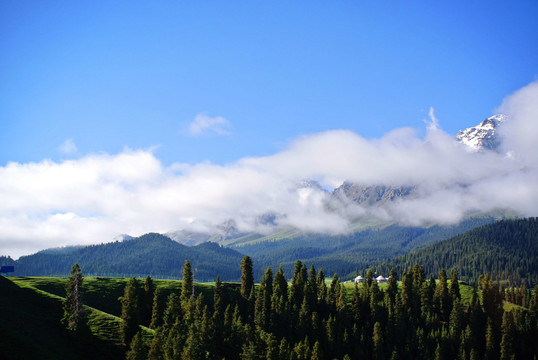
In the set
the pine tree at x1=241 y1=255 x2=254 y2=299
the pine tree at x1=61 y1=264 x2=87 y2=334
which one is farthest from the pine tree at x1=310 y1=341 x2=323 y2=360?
the pine tree at x1=61 y1=264 x2=87 y2=334

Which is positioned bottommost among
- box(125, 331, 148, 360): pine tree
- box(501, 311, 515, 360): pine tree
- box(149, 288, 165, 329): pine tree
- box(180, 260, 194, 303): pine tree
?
box(501, 311, 515, 360): pine tree

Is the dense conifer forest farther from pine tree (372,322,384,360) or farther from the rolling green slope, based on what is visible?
the rolling green slope

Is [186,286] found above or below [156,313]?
above

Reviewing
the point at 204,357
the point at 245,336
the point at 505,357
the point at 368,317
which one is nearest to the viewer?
the point at 204,357

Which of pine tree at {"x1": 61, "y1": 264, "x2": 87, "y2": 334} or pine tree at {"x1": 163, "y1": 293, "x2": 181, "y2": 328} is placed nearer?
pine tree at {"x1": 61, "y1": 264, "x2": 87, "y2": 334}

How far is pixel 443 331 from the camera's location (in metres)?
154

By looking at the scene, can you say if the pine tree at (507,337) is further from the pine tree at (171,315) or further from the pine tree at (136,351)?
the pine tree at (136,351)

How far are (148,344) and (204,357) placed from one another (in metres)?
14.1

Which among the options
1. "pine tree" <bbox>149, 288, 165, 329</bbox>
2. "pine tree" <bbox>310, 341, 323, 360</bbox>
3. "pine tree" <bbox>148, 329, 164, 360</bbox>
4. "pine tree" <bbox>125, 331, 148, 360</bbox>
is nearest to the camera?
"pine tree" <bbox>125, 331, 148, 360</bbox>

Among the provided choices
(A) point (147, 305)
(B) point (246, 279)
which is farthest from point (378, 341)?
(A) point (147, 305)

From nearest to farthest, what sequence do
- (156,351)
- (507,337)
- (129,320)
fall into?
(156,351) → (129,320) → (507,337)

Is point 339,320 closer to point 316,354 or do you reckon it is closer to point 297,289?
point 297,289

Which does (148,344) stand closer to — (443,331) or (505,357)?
(443,331)

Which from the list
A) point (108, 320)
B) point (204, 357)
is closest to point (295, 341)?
point (204, 357)
